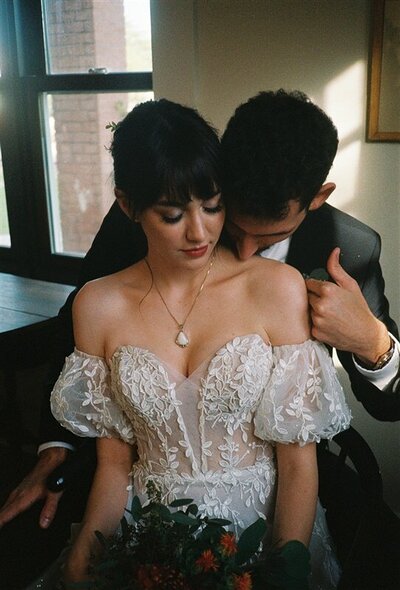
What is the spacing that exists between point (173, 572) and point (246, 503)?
445mm

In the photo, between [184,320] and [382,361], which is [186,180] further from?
[382,361]

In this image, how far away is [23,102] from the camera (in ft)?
11.0

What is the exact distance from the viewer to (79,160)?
3.29 meters

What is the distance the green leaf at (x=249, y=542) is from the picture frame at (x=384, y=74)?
1.43 metres

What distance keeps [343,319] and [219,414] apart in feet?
1.14

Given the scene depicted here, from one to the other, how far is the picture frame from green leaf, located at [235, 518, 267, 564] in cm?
143

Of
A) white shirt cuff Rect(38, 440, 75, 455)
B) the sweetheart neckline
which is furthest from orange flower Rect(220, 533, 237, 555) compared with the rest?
white shirt cuff Rect(38, 440, 75, 455)

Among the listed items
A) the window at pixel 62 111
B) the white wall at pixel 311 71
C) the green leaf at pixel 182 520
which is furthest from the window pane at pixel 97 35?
the green leaf at pixel 182 520

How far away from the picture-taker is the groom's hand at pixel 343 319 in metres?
1.37

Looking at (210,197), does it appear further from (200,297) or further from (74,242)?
(74,242)

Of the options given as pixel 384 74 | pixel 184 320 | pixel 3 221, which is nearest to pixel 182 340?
pixel 184 320

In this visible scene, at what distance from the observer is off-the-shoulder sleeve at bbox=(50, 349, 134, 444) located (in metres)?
1.46

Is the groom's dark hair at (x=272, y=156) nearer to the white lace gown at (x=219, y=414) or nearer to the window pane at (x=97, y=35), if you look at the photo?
the white lace gown at (x=219, y=414)

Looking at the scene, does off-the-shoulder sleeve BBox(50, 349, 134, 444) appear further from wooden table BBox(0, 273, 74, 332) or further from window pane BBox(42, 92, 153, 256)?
window pane BBox(42, 92, 153, 256)
